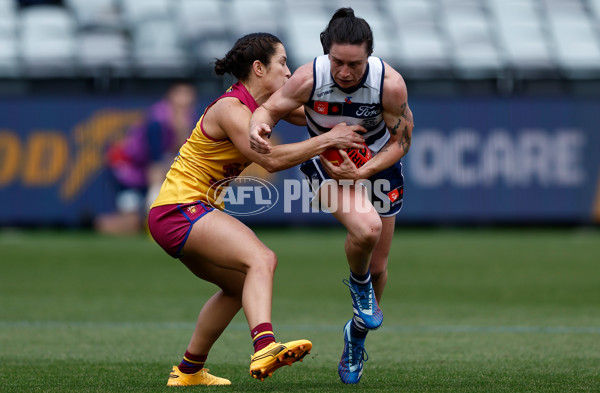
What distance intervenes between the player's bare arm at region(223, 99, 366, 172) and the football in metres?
0.11

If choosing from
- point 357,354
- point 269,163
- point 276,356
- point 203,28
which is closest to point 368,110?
point 269,163

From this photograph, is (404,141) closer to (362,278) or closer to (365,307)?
(362,278)

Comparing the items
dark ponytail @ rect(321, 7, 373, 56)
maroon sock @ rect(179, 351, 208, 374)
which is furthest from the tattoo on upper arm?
maroon sock @ rect(179, 351, 208, 374)

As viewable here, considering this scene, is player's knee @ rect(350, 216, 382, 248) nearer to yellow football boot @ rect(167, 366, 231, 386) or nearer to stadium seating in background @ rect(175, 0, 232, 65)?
yellow football boot @ rect(167, 366, 231, 386)

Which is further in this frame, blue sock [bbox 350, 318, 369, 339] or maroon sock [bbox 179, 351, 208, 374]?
blue sock [bbox 350, 318, 369, 339]

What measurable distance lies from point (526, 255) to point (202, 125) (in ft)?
32.2

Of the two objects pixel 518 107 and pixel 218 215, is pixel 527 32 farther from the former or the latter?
pixel 218 215

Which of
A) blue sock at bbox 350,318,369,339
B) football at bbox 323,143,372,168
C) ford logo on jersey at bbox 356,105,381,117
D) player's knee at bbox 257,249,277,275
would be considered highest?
Answer: ford logo on jersey at bbox 356,105,381,117

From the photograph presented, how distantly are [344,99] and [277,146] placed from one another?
49cm

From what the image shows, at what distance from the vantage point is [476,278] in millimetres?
12422

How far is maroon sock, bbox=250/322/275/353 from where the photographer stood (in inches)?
212

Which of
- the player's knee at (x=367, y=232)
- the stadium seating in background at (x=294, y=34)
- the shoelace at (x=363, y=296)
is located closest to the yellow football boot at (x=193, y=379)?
the shoelace at (x=363, y=296)

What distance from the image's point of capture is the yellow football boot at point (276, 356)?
207 inches

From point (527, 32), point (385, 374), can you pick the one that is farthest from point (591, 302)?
point (527, 32)
